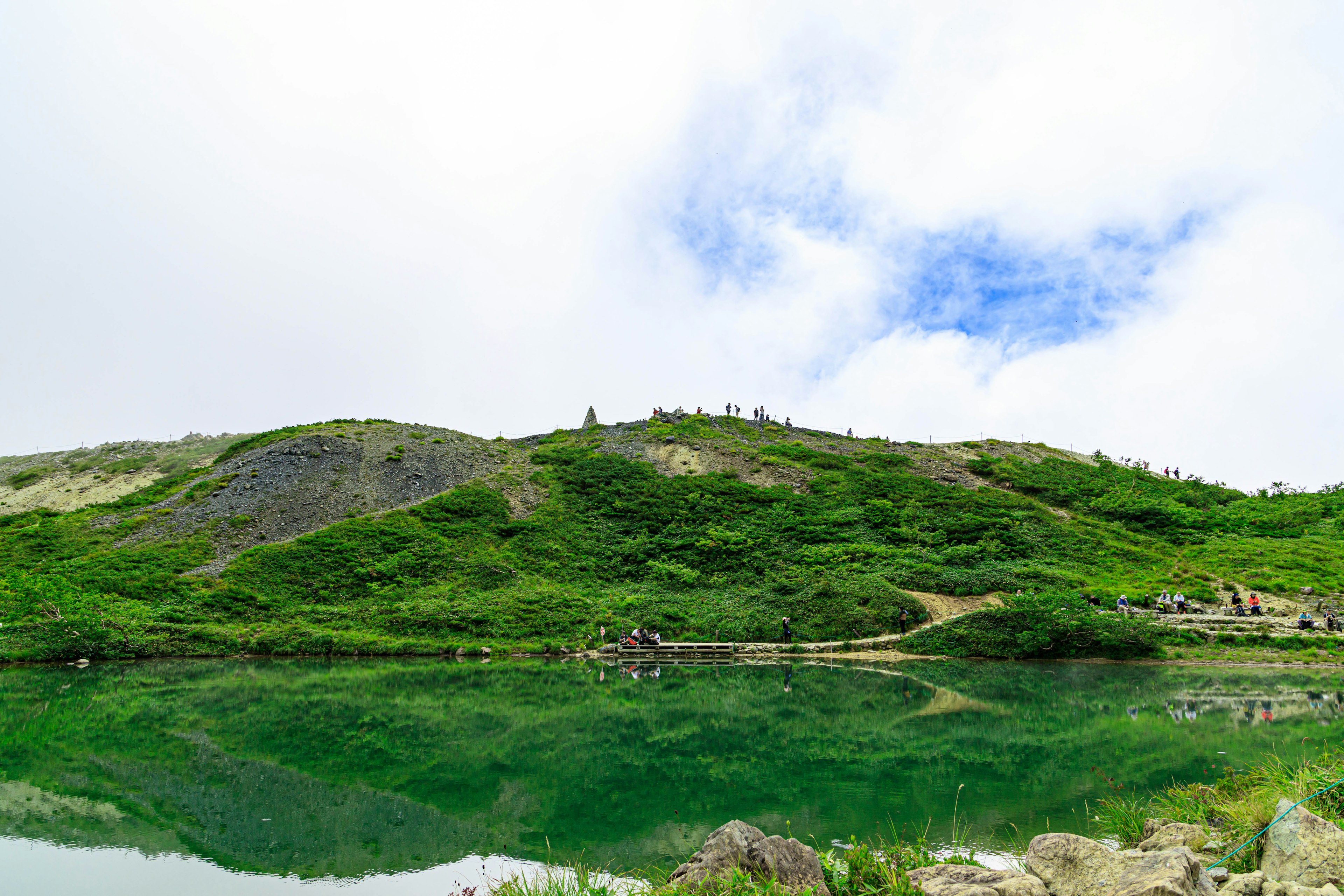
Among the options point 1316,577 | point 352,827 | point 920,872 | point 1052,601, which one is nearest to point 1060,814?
point 920,872

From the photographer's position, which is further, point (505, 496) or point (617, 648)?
point (505, 496)

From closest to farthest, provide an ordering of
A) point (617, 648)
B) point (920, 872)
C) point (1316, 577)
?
point (920, 872) → point (617, 648) → point (1316, 577)

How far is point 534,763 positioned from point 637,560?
3165 centimetres

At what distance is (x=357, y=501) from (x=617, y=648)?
1019 inches

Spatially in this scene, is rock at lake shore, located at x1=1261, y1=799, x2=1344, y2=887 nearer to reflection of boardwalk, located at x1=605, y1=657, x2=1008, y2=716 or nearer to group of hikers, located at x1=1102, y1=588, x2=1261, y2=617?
reflection of boardwalk, located at x1=605, y1=657, x2=1008, y2=716

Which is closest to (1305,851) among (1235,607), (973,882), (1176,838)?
(1176,838)

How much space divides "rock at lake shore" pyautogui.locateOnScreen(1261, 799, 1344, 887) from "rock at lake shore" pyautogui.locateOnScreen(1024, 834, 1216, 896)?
64cm

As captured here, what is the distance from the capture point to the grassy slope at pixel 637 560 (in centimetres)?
3341

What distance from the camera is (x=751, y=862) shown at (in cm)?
661

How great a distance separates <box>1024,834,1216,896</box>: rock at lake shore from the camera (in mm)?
5793

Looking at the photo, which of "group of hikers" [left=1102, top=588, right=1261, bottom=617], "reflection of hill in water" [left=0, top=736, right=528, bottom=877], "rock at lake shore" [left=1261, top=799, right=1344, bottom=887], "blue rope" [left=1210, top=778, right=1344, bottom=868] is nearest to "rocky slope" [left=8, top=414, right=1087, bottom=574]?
"group of hikers" [left=1102, top=588, right=1261, bottom=617]

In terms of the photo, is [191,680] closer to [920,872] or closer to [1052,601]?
[920,872]

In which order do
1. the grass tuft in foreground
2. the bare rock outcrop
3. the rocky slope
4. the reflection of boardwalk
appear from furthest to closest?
the rocky slope < the reflection of boardwalk < the bare rock outcrop < the grass tuft in foreground

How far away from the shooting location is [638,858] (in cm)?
929
